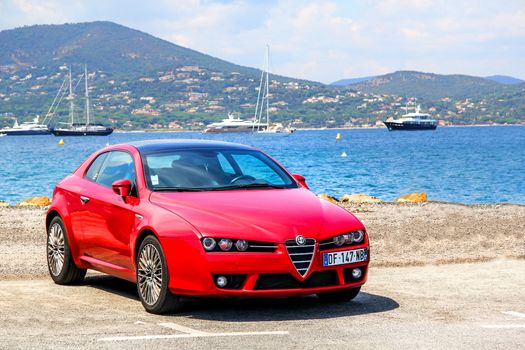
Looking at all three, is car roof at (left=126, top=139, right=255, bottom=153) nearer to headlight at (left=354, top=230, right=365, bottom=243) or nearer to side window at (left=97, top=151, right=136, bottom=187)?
side window at (left=97, top=151, right=136, bottom=187)

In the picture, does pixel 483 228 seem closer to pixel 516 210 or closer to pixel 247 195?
pixel 516 210

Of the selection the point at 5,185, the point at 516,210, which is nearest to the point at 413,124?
the point at 5,185

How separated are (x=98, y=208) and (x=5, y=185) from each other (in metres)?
46.5

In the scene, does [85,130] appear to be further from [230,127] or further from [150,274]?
[150,274]

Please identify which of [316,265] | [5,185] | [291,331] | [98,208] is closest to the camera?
[291,331]

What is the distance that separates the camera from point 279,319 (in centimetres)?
843

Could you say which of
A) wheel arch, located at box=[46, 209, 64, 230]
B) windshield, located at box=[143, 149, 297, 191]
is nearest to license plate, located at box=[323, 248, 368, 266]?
windshield, located at box=[143, 149, 297, 191]

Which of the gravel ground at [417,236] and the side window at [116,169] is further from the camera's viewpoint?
the gravel ground at [417,236]

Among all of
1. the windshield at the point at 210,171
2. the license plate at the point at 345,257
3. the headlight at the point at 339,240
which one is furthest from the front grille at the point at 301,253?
the windshield at the point at 210,171

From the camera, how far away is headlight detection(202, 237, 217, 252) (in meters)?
8.26

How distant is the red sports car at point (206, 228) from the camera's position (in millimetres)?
8281

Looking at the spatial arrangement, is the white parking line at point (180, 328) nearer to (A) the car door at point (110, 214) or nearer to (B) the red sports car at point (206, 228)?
(B) the red sports car at point (206, 228)

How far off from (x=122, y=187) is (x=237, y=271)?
63.3 inches

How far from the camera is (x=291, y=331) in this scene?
7.82m
